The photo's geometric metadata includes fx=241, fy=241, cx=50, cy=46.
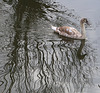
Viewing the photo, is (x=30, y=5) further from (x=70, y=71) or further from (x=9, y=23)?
(x=70, y=71)

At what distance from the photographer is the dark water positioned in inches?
249

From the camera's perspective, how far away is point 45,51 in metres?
7.58

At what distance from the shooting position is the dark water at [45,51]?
20.7 feet

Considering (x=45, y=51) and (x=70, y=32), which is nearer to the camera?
(x=45, y=51)

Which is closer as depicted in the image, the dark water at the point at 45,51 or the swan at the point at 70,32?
the dark water at the point at 45,51

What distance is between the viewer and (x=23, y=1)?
37.2 feet

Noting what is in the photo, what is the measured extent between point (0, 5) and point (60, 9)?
2.63 meters

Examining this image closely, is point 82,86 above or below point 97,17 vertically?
below

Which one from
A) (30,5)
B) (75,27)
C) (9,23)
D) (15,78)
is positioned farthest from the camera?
(30,5)

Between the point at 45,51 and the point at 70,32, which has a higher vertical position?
the point at 70,32

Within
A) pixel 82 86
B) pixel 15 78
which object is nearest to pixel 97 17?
pixel 82 86

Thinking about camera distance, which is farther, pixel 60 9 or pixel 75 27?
pixel 60 9

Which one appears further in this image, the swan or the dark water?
the swan

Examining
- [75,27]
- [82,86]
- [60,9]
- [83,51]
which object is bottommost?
[82,86]
